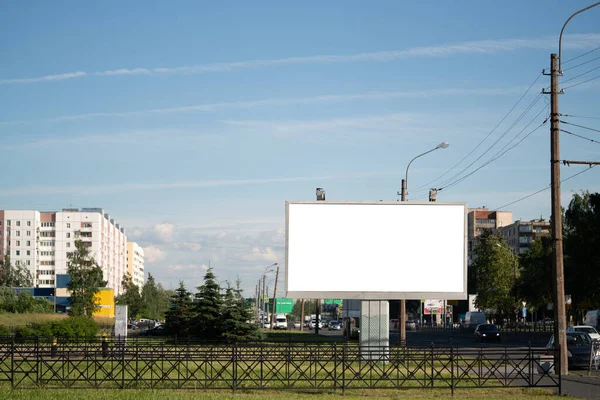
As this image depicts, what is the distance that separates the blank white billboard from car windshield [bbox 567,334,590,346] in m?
6.01

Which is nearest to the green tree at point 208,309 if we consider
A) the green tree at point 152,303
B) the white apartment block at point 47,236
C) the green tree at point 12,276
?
the green tree at point 152,303

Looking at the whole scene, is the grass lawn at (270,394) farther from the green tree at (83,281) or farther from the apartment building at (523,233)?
the apartment building at (523,233)

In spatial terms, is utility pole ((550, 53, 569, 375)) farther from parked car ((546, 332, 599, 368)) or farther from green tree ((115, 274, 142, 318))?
green tree ((115, 274, 142, 318))

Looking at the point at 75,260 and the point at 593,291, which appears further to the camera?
the point at 75,260

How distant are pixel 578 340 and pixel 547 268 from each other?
35164 millimetres

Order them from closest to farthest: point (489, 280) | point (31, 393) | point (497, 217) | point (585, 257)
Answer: point (31, 393) → point (585, 257) → point (489, 280) → point (497, 217)

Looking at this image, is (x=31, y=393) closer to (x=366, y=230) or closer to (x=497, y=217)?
(x=366, y=230)

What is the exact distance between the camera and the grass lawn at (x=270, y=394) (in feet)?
61.0

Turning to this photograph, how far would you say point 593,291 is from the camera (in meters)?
59.1

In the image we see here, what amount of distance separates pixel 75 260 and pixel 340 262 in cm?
7238

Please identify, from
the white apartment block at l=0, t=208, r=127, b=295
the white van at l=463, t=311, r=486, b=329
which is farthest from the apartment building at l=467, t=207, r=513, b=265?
the white van at l=463, t=311, r=486, b=329

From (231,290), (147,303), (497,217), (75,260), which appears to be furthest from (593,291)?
(497,217)

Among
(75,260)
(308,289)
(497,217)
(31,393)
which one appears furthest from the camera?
(497,217)

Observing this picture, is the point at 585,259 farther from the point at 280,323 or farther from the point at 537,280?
the point at 280,323
